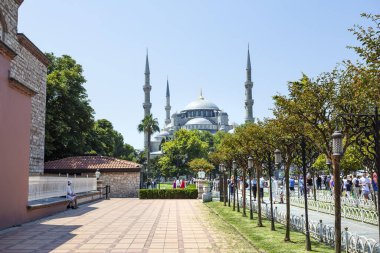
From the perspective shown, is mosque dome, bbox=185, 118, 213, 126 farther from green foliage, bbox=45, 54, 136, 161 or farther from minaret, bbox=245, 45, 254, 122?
green foliage, bbox=45, 54, 136, 161

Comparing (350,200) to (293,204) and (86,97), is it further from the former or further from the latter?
(86,97)

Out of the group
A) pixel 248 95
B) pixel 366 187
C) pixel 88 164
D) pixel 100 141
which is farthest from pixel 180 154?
pixel 366 187

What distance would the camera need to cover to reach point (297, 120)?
9258 mm

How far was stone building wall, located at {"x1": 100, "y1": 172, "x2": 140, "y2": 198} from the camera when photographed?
31406 millimetres

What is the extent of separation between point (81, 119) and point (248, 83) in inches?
2175

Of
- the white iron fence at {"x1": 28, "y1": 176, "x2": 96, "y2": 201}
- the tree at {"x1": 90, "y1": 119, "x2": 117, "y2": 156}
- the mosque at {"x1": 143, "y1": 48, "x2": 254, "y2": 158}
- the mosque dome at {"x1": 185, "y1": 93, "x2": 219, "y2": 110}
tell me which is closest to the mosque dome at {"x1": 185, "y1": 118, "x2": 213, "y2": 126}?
the mosque at {"x1": 143, "y1": 48, "x2": 254, "y2": 158}

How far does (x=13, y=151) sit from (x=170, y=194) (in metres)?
18.2

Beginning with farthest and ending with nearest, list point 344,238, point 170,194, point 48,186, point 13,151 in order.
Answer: point 170,194
point 48,186
point 13,151
point 344,238

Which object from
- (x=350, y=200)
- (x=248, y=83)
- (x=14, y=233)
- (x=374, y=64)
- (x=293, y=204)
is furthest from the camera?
(x=248, y=83)

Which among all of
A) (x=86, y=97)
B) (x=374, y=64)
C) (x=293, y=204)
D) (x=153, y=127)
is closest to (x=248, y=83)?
(x=153, y=127)

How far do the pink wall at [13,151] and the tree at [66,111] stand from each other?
60.6 ft

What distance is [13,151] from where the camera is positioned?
12.9 metres

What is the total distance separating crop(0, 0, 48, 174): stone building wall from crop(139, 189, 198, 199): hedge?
781 centimetres

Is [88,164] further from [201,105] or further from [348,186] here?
[201,105]
